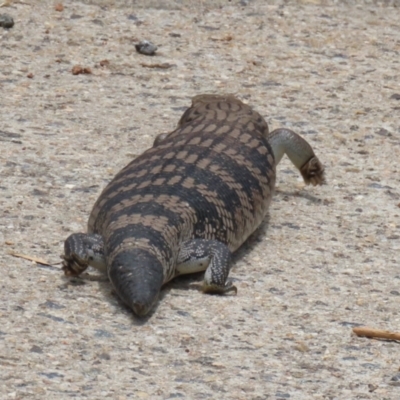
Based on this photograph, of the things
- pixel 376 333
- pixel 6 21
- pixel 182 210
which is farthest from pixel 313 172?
pixel 6 21

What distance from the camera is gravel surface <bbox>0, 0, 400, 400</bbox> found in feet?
18.5

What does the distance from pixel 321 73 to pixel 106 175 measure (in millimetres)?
3096

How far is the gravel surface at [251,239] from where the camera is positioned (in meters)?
5.64

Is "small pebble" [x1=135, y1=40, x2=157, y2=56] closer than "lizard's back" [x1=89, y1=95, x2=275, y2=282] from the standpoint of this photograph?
No

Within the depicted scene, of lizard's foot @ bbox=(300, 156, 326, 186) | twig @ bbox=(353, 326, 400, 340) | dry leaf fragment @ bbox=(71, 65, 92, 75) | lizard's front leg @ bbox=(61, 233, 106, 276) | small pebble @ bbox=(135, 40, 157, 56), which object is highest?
twig @ bbox=(353, 326, 400, 340)

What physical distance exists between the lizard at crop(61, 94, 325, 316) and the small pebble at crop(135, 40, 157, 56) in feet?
8.61

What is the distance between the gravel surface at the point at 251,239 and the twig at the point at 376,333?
0.15 ft

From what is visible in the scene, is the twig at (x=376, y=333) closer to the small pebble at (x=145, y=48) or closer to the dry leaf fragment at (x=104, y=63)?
the dry leaf fragment at (x=104, y=63)

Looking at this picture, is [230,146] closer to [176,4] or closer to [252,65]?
[252,65]

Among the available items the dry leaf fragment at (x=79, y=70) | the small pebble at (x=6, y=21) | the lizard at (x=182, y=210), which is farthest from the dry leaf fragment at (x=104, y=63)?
the lizard at (x=182, y=210)

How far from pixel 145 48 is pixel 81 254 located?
4.50 metres

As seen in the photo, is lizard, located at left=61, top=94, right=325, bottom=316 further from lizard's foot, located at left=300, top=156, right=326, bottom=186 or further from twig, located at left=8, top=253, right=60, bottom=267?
lizard's foot, located at left=300, top=156, right=326, bottom=186

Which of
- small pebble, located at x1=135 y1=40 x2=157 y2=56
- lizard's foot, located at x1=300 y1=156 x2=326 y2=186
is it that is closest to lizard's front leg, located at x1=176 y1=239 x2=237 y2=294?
lizard's foot, located at x1=300 y1=156 x2=326 y2=186

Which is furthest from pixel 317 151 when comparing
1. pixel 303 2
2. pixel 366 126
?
pixel 303 2
